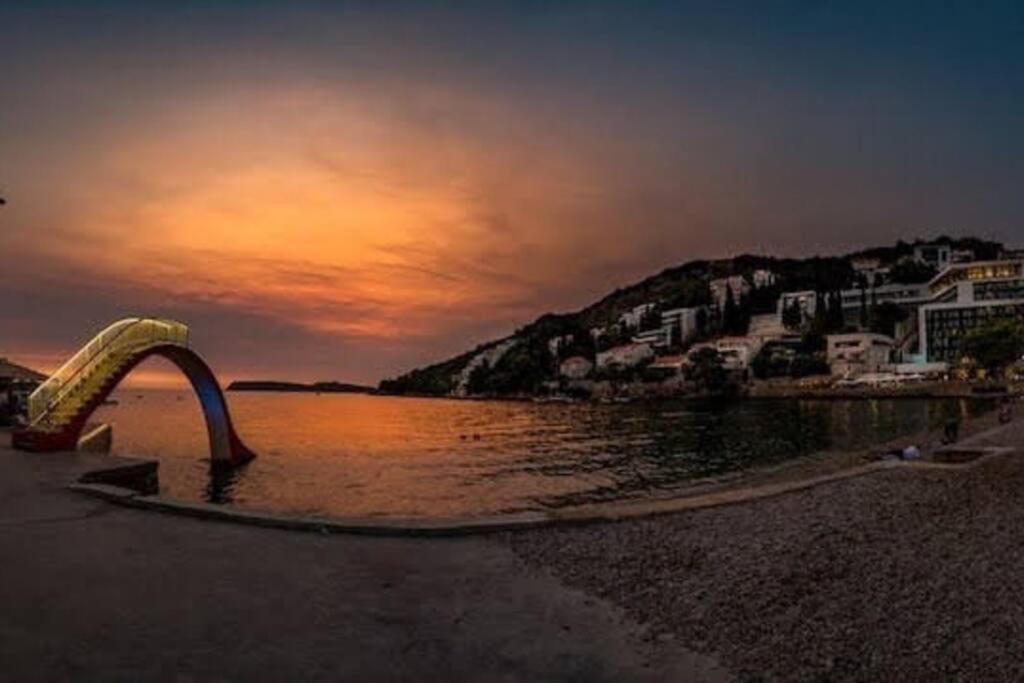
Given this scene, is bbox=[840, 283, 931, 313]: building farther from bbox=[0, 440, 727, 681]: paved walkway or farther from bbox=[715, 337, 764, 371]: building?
bbox=[0, 440, 727, 681]: paved walkway

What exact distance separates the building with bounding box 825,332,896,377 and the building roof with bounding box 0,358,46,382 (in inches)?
5861

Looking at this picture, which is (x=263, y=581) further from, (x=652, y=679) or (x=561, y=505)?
(x=561, y=505)

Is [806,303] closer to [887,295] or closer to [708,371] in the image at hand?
[887,295]

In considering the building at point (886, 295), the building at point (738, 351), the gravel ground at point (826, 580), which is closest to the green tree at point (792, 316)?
the building at point (886, 295)

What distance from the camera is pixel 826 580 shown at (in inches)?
380

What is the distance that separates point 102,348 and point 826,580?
2728 cm

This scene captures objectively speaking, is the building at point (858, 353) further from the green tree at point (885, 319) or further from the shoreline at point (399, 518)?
the shoreline at point (399, 518)

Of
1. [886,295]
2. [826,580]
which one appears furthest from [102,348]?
→ [886,295]

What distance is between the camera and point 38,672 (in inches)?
242

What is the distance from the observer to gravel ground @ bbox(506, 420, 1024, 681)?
7.16m

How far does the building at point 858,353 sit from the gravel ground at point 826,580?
6074 inches

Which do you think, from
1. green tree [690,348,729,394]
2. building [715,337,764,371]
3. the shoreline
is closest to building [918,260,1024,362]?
building [715,337,764,371]

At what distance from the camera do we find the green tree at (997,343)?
110625 millimetres

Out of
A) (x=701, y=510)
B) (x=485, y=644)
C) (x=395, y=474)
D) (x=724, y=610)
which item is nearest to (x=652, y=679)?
(x=485, y=644)
